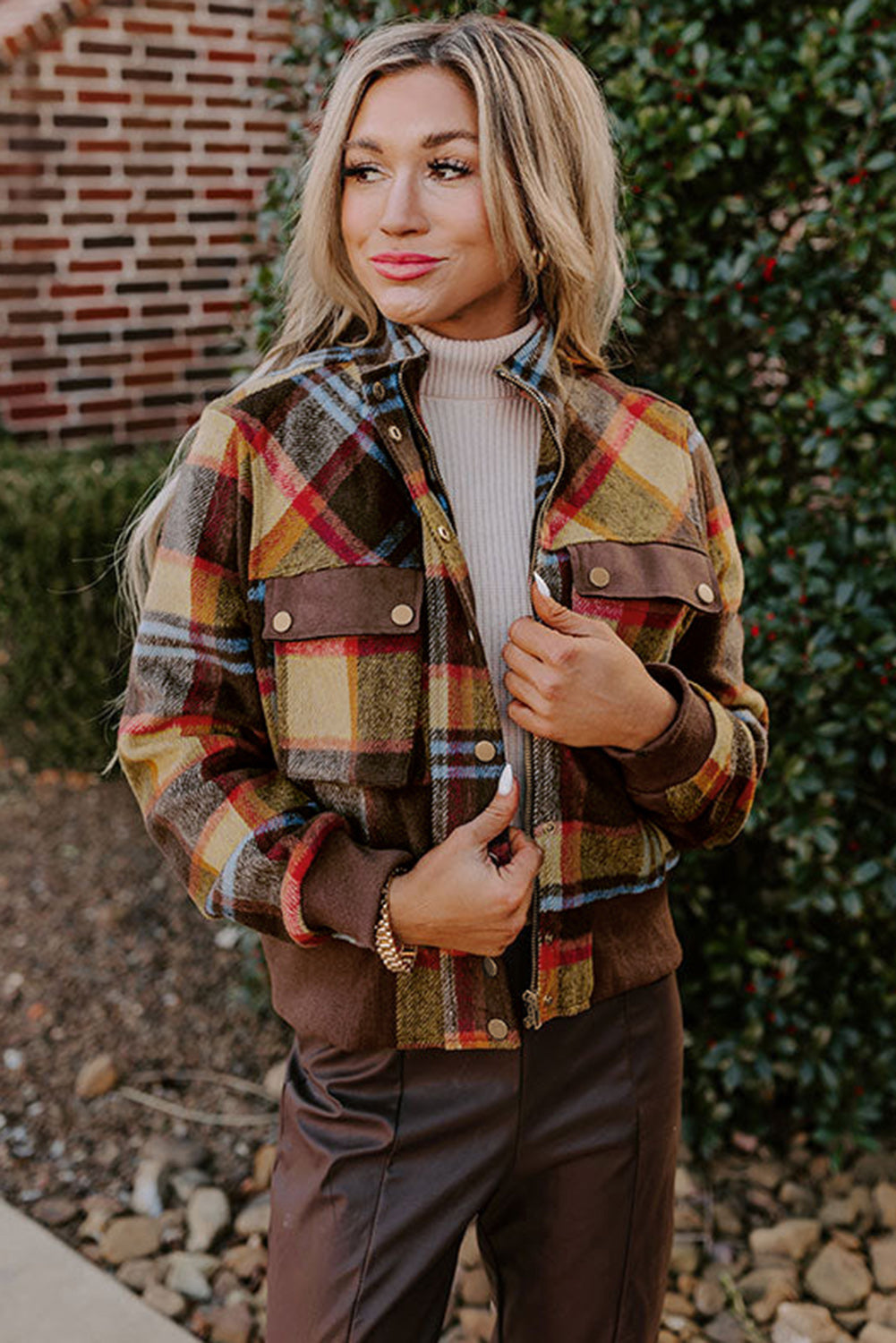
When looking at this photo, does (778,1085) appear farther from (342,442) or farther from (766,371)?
(342,442)

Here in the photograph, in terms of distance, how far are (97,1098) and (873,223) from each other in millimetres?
2578

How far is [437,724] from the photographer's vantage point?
59.8 inches

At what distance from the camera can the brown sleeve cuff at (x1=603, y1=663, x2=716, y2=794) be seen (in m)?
1.55

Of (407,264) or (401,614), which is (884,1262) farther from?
(407,264)

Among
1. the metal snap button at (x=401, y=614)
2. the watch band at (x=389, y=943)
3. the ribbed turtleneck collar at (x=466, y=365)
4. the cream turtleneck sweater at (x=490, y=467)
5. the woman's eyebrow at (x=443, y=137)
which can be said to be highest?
the woman's eyebrow at (x=443, y=137)

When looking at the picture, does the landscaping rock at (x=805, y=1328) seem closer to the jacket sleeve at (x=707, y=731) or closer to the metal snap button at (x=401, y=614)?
the jacket sleeve at (x=707, y=731)

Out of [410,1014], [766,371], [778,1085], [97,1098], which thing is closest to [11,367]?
[97,1098]

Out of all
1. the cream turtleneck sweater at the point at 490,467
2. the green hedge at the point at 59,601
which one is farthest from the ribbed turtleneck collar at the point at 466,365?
the green hedge at the point at 59,601

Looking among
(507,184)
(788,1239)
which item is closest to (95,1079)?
(788,1239)

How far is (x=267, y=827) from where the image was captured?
148cm

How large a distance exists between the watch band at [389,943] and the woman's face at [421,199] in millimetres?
645

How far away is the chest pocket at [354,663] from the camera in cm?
150

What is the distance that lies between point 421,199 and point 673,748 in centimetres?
68

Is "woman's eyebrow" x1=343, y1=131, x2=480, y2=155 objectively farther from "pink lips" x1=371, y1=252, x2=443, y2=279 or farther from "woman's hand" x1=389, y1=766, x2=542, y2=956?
"woman's hand" x1=389, y1=766, x2=542, y2=956
